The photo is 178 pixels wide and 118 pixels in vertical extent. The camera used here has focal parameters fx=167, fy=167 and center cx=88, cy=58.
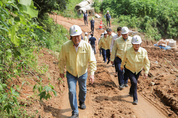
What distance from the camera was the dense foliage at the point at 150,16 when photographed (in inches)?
879

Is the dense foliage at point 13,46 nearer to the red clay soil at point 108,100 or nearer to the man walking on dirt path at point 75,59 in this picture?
the red clay soil at point 108,100

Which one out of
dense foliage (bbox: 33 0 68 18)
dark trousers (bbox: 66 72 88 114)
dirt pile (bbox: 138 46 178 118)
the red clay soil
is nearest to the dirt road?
the red clay soil

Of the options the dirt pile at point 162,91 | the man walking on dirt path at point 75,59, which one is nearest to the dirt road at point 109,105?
the dirt pile at point 162,91

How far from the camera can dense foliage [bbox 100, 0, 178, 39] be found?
2233cm

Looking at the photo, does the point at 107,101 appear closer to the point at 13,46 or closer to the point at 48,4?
the point at 13,46

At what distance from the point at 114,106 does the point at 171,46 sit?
13443mm

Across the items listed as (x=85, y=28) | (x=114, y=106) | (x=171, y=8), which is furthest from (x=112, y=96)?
A: (x=171, y=8)

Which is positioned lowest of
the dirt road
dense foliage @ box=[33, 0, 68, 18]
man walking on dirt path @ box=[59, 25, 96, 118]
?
the dirt road

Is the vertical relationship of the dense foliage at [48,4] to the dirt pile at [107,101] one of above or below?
above

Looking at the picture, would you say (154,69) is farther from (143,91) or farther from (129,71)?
(129,71)

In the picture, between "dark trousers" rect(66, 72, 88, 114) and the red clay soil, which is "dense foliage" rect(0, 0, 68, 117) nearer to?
the red clay soil

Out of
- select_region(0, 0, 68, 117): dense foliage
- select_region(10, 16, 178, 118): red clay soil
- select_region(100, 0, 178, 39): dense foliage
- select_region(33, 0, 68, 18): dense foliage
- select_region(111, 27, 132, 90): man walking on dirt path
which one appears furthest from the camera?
select_region(100, 0, 178, 39): dense foliage

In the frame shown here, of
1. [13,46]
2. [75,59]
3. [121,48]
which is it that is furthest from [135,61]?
[13,46]

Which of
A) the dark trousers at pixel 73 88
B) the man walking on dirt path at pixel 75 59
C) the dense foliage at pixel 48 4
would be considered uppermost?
the dense foliage at pixel 48 4
